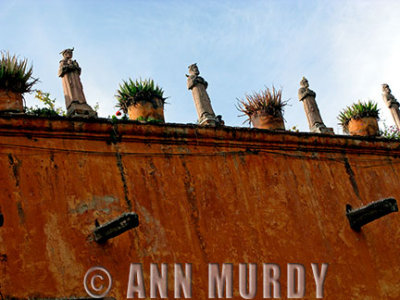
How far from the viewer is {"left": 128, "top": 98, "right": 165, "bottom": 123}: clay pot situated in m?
9.03

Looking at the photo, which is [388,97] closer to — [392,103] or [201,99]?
[392,103]

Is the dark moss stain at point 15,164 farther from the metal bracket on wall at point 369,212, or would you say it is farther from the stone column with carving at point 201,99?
the metal bracket on wall at point 369,212

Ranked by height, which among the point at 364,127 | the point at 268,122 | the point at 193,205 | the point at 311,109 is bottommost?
the point at 193,205

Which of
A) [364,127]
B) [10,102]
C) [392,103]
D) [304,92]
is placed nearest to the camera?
[10,102]

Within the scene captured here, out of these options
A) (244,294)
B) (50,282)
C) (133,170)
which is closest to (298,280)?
(244,294)

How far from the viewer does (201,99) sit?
31.8ft

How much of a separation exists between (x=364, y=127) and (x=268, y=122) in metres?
2.07

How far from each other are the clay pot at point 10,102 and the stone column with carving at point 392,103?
712 cm

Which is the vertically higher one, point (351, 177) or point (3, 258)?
point (351, 177)

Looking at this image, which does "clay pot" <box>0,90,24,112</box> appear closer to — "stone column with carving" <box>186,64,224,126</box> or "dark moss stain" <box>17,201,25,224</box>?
"dark moss stain" <box>17,201,25,224</box>

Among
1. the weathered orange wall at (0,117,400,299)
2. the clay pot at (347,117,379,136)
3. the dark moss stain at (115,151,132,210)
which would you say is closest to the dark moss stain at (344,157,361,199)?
the weathered orange wall at (0,117,400,299)

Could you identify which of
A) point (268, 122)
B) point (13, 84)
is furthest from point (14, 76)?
point (268, 122)

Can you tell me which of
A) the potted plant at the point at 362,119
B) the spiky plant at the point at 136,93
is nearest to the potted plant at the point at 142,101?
the spiky plant at the point at 136,93

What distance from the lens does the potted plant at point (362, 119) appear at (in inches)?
438
